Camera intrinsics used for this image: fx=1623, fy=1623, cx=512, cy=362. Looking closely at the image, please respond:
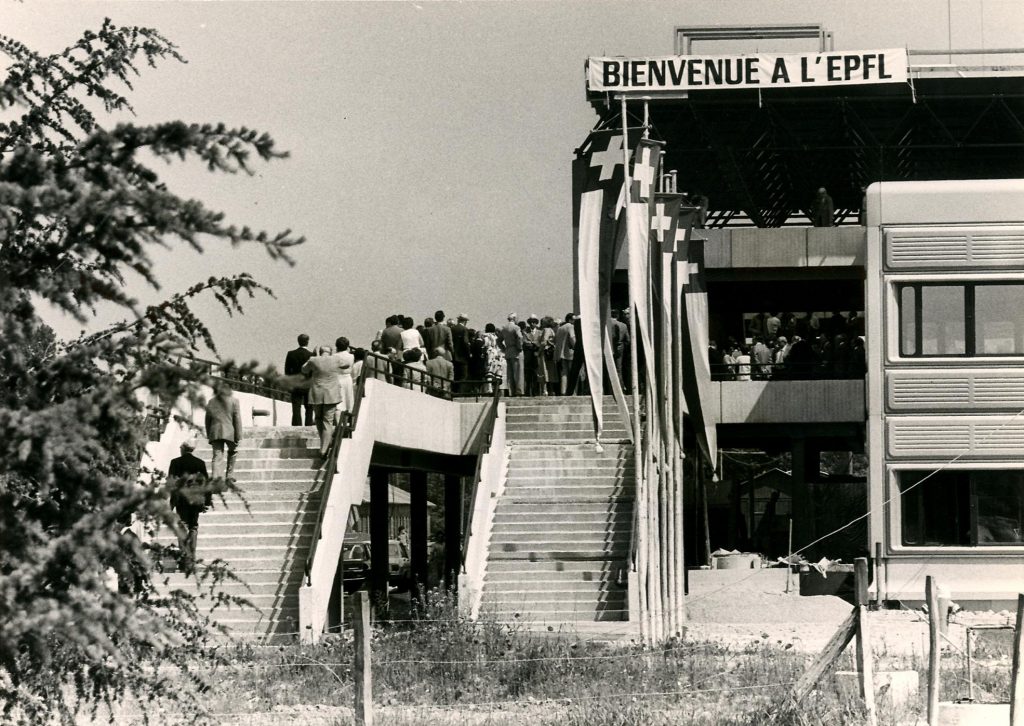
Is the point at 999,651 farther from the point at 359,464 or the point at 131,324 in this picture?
the point at 131,324

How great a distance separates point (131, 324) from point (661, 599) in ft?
43.0

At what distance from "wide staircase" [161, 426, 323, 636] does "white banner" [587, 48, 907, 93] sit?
16169 mm

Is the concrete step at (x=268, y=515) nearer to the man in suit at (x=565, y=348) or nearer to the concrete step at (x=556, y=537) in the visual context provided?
the concrete step at (x=556, y=537)

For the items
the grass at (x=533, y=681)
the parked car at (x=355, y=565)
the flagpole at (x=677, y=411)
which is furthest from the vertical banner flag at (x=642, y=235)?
the parked car at (x=355, y=565)

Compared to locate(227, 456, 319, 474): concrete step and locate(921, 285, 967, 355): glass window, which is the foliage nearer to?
locate(227, 456, 319, 474): concrete step

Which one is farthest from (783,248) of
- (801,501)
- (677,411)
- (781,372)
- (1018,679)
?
(1018,679)

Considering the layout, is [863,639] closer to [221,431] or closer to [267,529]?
[221,431]

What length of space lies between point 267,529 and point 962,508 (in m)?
11.8

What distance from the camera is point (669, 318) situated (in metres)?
22.4

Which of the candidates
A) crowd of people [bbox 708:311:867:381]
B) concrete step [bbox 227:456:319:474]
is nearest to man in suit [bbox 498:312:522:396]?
crowd of people [bbox 708:311:867:381]

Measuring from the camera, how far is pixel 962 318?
Result: 27.4 metres

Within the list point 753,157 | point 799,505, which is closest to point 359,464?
point 799,505

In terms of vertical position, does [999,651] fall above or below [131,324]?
below

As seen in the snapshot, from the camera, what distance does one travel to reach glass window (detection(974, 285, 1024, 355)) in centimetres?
2717
